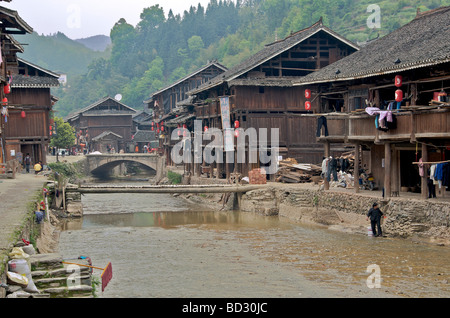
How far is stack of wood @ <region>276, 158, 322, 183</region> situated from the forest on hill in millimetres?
72692

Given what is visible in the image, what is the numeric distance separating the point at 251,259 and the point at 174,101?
159 feet

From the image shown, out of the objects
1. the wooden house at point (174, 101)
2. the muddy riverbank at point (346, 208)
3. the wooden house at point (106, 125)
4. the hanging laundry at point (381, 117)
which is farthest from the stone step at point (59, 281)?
the wooden house at point (106, 125)

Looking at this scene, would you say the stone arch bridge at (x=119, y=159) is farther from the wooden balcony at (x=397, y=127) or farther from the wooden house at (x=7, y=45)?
the wooden balcony at (x=397, y=127)

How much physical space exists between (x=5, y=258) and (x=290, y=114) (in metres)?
29.8

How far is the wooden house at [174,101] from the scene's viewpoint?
6147 cm

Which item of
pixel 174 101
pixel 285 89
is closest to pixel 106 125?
pixel 174 101

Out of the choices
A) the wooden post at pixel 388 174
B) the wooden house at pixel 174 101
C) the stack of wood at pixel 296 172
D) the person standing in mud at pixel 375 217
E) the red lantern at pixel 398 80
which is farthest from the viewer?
the wooden house at pixel 174 101

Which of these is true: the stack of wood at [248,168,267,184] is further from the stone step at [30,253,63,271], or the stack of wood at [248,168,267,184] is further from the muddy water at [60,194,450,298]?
the stone step at [30,253,63,271]

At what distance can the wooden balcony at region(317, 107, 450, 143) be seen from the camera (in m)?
24.1

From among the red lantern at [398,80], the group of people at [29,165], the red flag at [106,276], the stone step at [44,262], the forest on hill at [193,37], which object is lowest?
the red flag at [106,276]

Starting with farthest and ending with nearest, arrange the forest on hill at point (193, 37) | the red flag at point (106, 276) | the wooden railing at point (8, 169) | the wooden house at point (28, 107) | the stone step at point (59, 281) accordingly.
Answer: the forest on hill at point (193, 37), the wooden house at point (28, 107), the wooden railing at point (8, 169), the red flag at point (106, 276), the stone step at point (59, 281)

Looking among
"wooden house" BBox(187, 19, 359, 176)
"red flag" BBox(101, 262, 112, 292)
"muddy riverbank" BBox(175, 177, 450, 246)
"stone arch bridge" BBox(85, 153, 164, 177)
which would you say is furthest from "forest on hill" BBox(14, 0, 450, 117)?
"red flag" BBox(101, 262, 112, 292)

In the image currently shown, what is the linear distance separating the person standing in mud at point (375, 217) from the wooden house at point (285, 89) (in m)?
16.0
